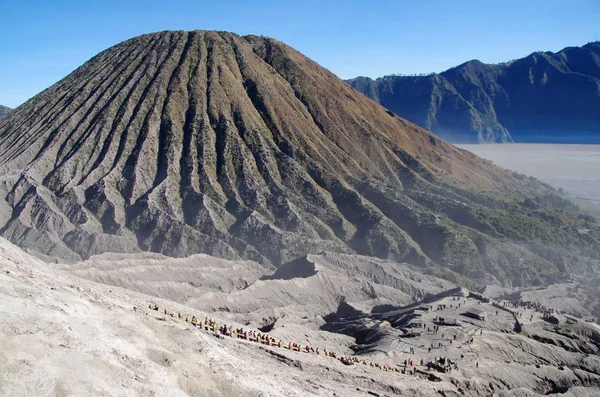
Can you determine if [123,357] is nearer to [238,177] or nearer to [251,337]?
[251,337]

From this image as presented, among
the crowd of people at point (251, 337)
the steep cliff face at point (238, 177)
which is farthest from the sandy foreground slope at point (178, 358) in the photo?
the steep cliff face at point (238, 177)

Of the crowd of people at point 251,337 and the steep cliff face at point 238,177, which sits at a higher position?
the steep cliff face at point 238,177

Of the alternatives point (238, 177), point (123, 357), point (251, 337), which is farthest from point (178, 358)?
point (238, 177)

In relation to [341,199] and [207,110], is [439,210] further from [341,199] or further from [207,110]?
[207,110]

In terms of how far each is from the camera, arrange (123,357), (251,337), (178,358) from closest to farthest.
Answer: (123,357) → (178,358) → (251,337)

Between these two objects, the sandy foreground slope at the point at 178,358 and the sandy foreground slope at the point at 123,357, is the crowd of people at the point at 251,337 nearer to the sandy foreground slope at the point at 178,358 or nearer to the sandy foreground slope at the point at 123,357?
the sandy foreground slope at the point at 178,358

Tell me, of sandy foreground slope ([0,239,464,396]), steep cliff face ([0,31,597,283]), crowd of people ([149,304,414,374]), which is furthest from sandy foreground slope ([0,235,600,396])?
steep cliff face ([0,31,597,283])

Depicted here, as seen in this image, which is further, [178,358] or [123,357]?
[178,358]
